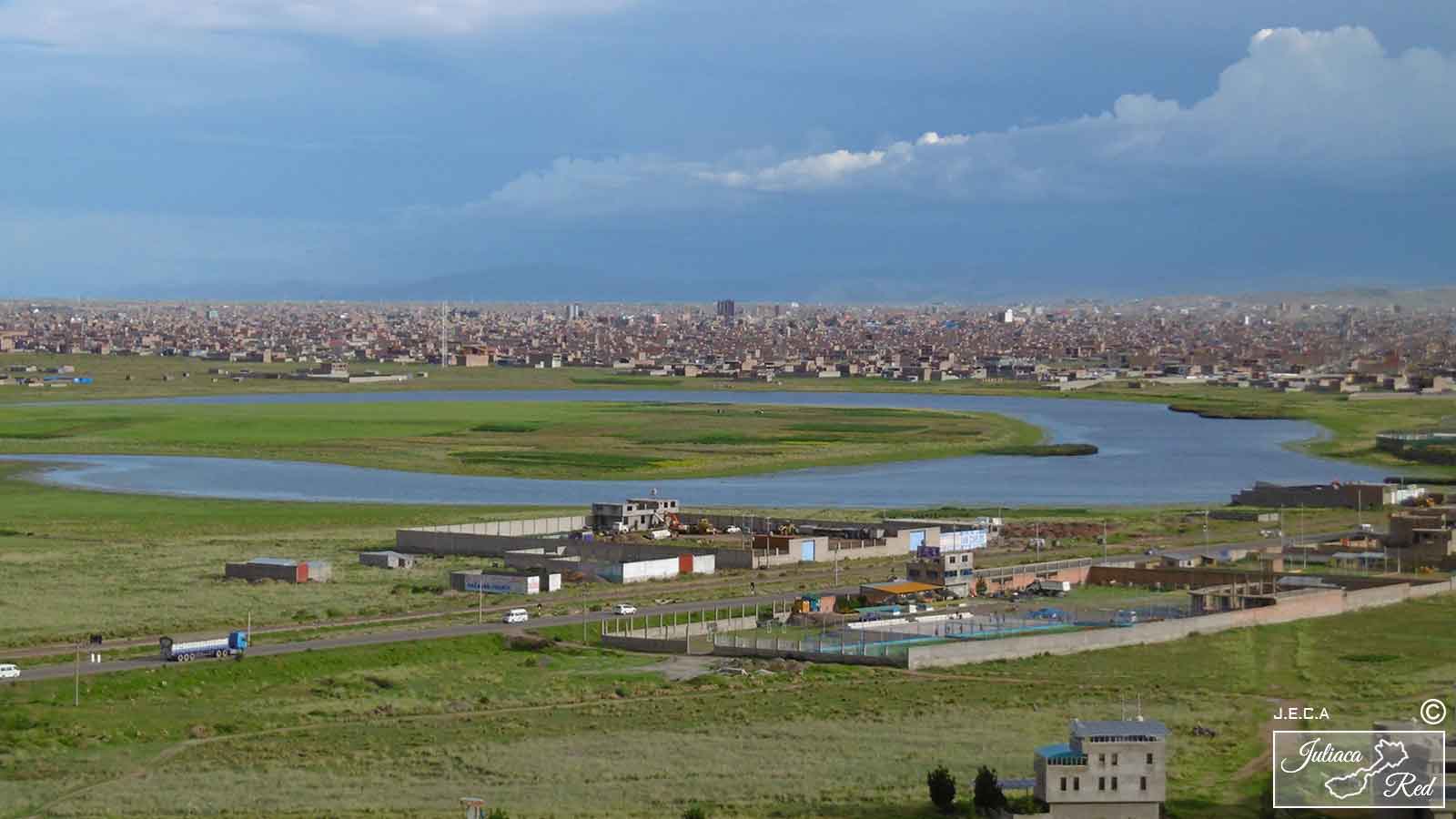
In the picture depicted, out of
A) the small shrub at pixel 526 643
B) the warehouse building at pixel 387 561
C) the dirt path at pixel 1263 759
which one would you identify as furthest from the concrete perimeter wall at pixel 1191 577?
the warehouse building at pixel 387 561

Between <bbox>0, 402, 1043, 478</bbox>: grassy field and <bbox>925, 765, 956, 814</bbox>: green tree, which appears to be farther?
<bbox>0, 402, 1043, 478</bbox>: grassy field

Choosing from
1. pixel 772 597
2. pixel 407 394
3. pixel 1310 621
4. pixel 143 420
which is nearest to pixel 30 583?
pixel 772 597

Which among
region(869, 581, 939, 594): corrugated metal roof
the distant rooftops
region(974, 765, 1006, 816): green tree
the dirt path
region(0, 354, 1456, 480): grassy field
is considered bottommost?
region(0, 354, 1456, 480): grassy field

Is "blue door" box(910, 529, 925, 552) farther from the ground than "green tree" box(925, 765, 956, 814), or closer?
closer

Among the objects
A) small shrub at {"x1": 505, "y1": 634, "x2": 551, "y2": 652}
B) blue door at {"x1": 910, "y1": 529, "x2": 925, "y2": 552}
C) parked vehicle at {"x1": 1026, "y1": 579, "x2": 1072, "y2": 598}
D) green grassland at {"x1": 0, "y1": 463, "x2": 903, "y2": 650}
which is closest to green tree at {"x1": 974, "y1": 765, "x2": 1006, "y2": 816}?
small shrub at {"x1": 505, "y1": 634, "x2": 551, "y2": 652}

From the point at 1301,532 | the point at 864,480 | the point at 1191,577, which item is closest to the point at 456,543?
the point at 1191,577

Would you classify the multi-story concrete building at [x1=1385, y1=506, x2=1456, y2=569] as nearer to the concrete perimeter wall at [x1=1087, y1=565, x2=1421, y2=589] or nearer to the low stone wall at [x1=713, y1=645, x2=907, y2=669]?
the concrete perimeter wall at [x1=1087, y1=565, x2=1421, y2=589]

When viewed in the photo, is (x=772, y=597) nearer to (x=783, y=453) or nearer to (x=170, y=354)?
(x=783, y=453)
